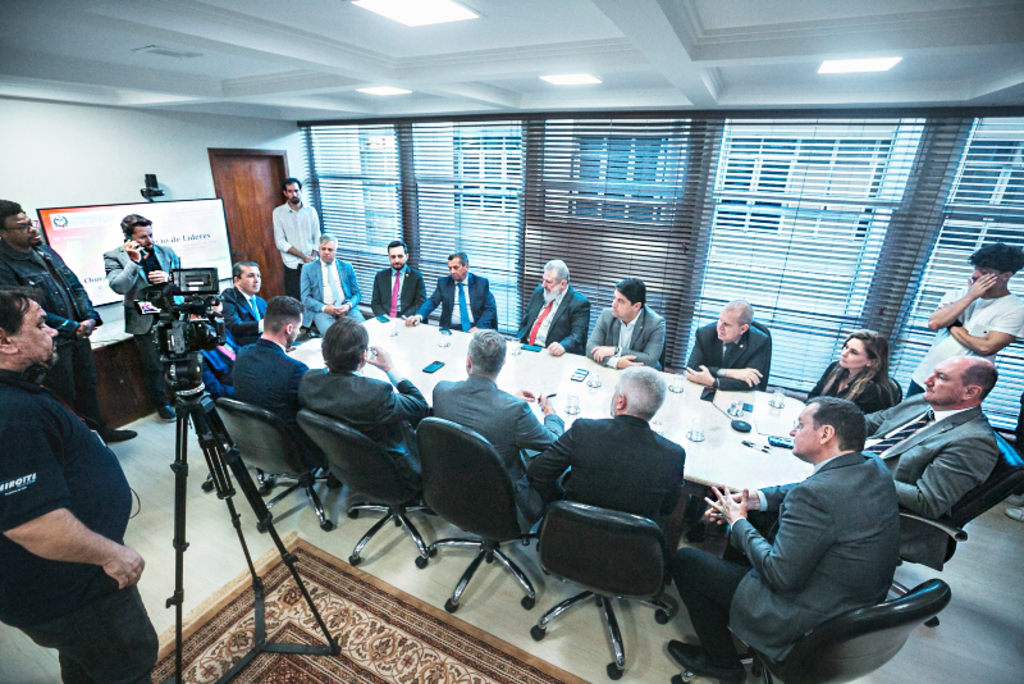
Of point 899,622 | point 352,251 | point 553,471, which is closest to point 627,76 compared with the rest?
point 553,471

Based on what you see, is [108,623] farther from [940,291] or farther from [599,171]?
[940,291]

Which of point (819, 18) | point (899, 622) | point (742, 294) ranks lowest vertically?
point (899, 622)

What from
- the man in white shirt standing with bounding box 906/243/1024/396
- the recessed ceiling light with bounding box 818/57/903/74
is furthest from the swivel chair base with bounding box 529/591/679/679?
the recessed ceiling light with bounding box 818/57/903/74

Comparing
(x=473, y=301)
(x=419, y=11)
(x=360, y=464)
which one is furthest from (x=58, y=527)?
(x=473, y=301)

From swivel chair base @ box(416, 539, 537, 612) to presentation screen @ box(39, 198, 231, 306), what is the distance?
2544 mm

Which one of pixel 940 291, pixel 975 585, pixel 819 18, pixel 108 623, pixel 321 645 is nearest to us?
pixel 108 623

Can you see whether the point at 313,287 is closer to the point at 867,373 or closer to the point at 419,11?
the point at 419,11

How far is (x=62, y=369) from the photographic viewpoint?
116 inches

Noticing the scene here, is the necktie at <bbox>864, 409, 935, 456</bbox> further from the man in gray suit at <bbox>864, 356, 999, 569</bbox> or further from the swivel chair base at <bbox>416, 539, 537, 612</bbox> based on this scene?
the swivel chair base at <bbox>416, 539, 537, 612</bbox>

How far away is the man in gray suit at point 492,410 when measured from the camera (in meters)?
1.92

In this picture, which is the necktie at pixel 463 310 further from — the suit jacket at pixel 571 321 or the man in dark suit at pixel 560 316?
the suit jacket at pixel 571 321

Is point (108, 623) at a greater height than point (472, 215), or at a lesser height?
lesser

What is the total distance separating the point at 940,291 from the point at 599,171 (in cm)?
266

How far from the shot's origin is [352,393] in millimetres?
2072
